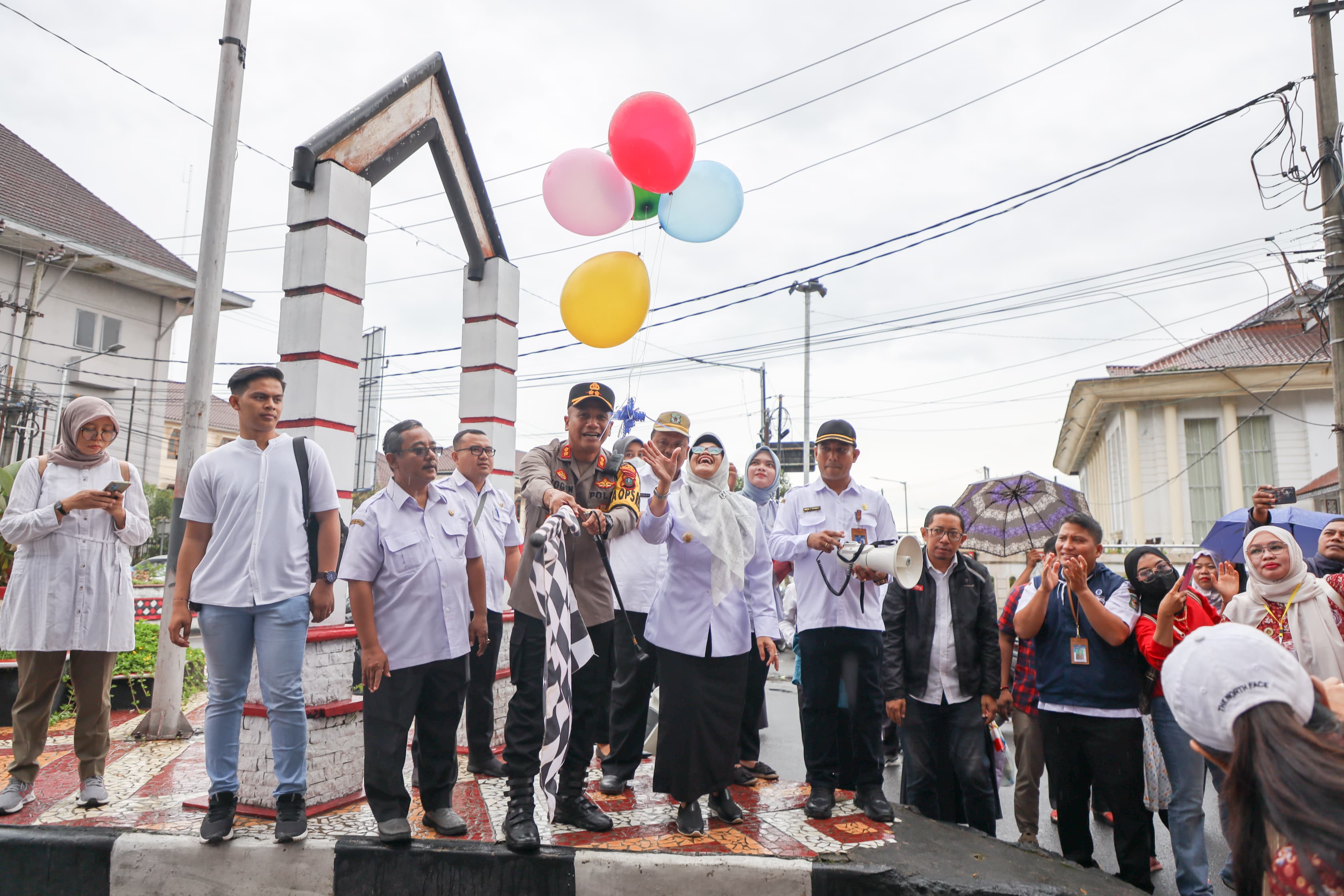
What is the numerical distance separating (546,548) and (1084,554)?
281 cm

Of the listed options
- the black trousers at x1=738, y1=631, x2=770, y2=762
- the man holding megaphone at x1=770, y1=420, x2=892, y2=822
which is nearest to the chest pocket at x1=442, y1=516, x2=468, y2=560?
the man holding megaphone at x1=770, y1=420, x2=892, y2=822

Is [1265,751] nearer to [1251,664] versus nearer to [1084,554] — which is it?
[1251,664]

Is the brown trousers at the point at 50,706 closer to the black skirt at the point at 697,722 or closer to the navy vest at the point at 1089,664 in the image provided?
the black skirt at the point at 697,722

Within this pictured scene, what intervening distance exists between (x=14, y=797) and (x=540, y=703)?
2.67 meters


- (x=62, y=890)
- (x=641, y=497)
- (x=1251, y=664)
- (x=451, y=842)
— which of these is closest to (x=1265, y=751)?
(x=1251, y=664)

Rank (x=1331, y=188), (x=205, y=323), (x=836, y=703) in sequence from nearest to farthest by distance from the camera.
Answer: (x=836, y=703) < (x=205, y=323) < (x=1331, y=188)

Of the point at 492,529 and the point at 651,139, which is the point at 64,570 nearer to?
the point at 492,529

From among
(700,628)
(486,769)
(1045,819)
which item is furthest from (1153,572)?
(486,769)

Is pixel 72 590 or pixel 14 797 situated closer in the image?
pixel 14 797

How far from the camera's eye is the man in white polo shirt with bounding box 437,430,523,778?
4996mm

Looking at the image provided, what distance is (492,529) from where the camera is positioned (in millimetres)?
5344

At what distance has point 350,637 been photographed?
176 inches

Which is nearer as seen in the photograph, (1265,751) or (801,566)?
(1265,751)

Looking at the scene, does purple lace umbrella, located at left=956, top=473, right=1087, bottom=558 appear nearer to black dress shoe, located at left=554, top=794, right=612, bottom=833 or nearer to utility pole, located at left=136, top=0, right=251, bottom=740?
black dress shoe, located at left=554, top=794, right=612, bottom=833
